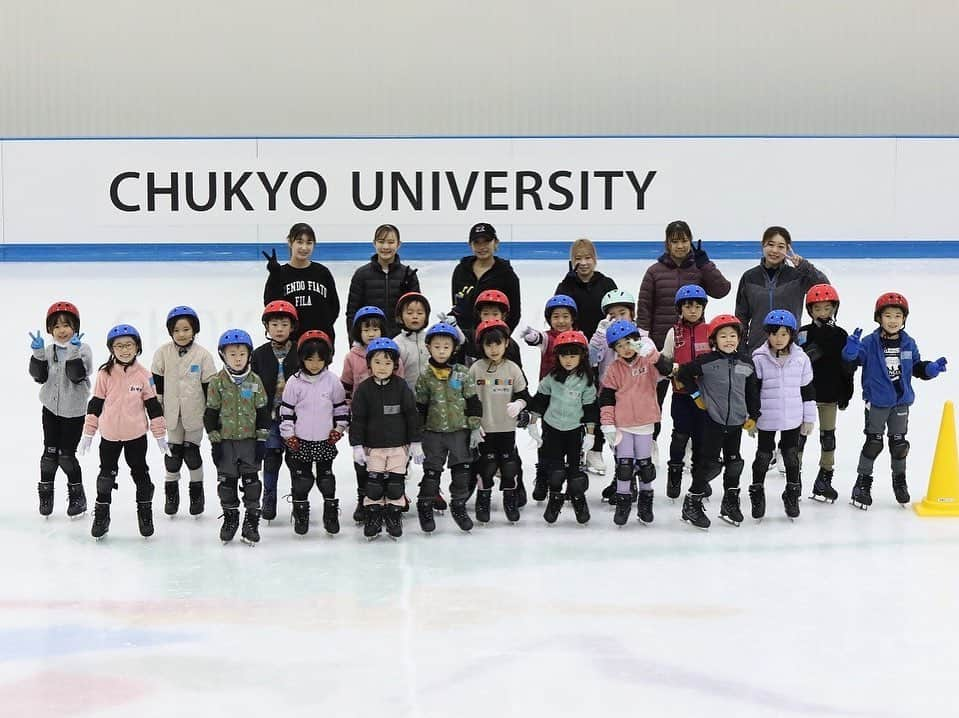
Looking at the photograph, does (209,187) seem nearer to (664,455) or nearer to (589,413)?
(664,455)

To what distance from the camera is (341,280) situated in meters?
14.9

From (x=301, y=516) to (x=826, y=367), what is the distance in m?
3.04

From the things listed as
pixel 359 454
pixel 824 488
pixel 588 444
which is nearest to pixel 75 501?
pixel 359 454

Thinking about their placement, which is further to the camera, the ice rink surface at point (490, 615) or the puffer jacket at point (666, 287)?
the puffer jacket at point (666, 287)

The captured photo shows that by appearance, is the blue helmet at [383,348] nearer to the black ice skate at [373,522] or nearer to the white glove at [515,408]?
the white glove at [515,408]

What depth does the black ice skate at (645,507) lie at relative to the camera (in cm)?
648

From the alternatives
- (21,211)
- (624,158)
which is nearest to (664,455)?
(624,158)

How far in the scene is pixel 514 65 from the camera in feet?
66.9

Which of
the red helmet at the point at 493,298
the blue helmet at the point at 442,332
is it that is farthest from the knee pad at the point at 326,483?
the red helmet at the point at 493,298

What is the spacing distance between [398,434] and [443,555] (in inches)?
26.0

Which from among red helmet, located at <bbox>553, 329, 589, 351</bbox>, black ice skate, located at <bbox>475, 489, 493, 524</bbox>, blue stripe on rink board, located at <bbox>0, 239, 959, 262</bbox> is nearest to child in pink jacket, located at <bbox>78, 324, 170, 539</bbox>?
black ice skate, located at <bbox>475, 489, 493, 524</bbox>

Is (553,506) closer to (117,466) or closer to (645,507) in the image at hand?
(645,507)

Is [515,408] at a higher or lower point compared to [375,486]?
higher

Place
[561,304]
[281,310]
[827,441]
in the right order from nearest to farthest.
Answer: [281,310] → [561,304] → [827,441]
